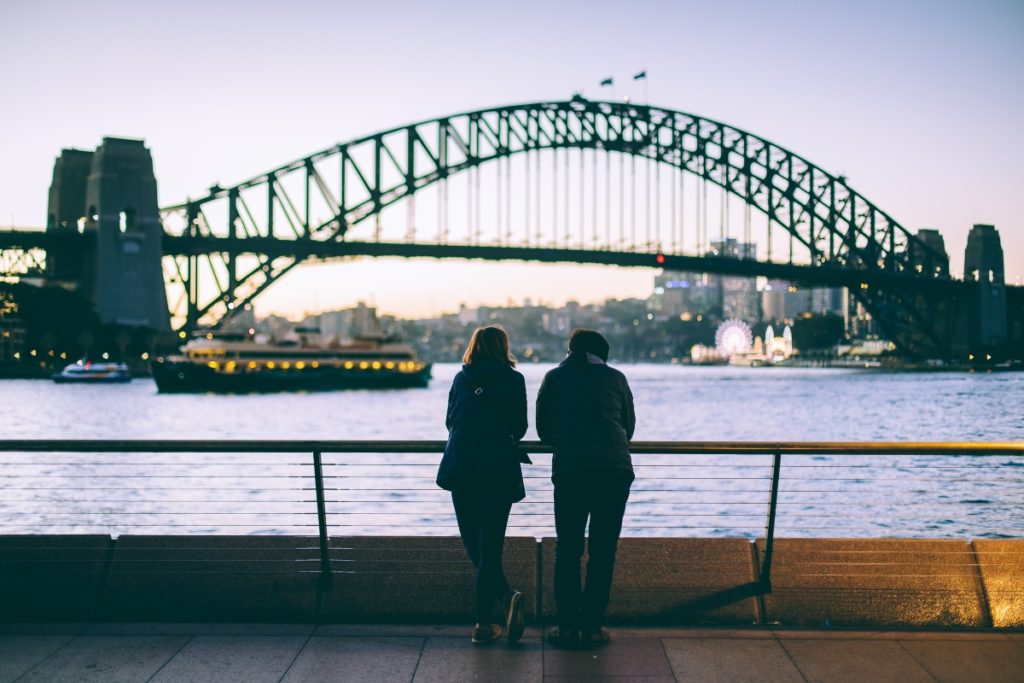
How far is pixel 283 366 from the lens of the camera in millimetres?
75562

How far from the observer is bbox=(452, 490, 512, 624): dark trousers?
5445 millimetres

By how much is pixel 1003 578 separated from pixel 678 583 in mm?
1779

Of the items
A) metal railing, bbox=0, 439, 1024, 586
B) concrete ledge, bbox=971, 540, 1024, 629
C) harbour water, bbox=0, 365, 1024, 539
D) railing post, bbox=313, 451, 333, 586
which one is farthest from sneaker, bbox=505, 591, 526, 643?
metal railing, bbox=0, 439, 1024, 586

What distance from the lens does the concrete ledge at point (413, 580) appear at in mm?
5953

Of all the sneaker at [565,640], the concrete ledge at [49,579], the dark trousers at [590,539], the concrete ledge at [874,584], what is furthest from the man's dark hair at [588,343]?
the concrete ledge at [49,579]

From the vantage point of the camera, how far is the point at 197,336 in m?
80.7

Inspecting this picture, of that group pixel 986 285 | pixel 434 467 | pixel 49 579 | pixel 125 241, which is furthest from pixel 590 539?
pixel 986 285

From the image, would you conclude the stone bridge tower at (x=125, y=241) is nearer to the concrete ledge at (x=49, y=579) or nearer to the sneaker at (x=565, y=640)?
the concrete ledge at (x=49, y=579)

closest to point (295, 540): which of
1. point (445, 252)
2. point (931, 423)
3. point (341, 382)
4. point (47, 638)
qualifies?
point (47, 638)

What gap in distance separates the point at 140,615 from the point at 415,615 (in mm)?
1516

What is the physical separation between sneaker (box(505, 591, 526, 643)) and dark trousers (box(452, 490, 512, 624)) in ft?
0.39

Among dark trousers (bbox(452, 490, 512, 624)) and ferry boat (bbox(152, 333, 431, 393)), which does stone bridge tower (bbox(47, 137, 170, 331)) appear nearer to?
ferry boat (bbox(152, 333, 431, 393))

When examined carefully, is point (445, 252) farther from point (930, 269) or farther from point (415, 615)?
point (415, 615)

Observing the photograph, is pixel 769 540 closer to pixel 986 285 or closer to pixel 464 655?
pixel 464 655
